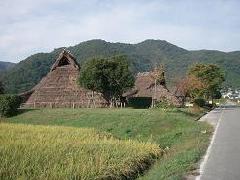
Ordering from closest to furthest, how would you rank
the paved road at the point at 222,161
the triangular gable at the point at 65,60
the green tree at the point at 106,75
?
the paved road at the point at 222,161 → the green tree at the point at 106,75 → the triangular gable at the point at 65,60

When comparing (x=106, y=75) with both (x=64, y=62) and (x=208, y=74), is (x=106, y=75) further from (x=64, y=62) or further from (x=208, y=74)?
(x=208, y=74)

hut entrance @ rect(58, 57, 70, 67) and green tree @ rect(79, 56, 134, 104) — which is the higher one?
hut entrance @ rect(58, 57, 70, 67)

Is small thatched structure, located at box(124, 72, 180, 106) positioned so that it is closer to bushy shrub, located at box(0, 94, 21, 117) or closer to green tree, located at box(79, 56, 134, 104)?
green tree, located at box(79, 56, 134, 104)

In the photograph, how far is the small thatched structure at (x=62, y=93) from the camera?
5734cm

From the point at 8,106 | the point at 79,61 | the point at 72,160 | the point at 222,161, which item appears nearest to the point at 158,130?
the point at 222,161

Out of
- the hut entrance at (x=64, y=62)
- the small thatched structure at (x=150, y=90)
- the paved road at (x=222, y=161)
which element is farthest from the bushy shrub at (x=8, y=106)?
the small thatched structure at (x=150, y=90)

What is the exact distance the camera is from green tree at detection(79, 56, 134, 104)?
175ft

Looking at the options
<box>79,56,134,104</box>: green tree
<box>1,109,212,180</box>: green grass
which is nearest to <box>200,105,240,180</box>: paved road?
<box>1,109,212,180</box>: green grass

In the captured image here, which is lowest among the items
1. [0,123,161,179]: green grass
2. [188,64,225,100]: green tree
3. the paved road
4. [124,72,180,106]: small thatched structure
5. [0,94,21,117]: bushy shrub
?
the paved road

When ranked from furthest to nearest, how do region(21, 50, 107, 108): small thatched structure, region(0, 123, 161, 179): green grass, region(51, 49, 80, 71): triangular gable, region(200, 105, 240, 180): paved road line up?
region(51, 49, 80, 71): triangular gable, region(21, 50, 107, 108): small thatched structure, region(200, 105, 240, 180): paved road, region(0, 123, 161, 179): green grass

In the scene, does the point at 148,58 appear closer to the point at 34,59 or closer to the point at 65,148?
the point at 34,59

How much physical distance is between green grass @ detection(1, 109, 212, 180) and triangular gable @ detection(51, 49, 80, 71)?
1736 cm

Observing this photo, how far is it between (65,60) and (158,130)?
111 feet

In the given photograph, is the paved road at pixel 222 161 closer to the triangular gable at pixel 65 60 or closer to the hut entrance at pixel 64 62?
the triangular gable at pixel 65 60
